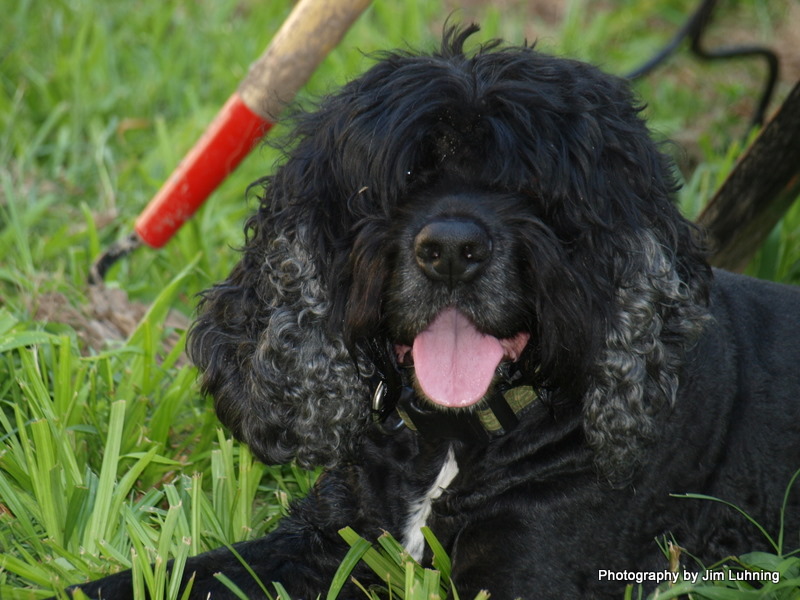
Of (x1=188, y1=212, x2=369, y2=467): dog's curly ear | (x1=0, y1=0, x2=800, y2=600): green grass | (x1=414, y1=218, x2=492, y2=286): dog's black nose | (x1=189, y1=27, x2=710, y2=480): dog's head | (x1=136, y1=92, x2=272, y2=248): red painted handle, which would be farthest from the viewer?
(x1=136, y1=92, x2=272, y2=248): red painted handle

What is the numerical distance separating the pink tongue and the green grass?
0.47 m

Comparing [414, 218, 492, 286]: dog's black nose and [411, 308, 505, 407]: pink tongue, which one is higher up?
[414, 218, 492, 286]: dog's black nose

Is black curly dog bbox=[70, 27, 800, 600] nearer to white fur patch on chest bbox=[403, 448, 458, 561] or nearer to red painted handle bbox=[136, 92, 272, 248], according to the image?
white fur patch on chest bbox=[403, 448, 458, 561]

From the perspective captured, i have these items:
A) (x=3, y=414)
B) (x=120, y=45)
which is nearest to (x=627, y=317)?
(x=3, y=414)

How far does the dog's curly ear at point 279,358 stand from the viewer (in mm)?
2721

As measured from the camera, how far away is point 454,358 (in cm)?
257

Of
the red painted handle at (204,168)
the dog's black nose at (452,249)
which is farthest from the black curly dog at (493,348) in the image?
the red painted handle at (204,168)

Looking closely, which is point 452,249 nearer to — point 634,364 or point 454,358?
point 454,358

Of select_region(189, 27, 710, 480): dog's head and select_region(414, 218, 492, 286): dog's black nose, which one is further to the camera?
select_region(189, 27, 710, 480): dog's head

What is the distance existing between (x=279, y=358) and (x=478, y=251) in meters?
0.67

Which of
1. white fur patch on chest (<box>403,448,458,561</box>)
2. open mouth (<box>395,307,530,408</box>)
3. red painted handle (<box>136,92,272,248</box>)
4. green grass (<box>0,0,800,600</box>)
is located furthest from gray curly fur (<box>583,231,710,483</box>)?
red painted handle (<box>136,92,272,248</box>)

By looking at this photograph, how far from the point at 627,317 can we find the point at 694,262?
0.27 m

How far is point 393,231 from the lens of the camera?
2521 mm

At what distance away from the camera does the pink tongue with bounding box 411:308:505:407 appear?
254 centimetres
